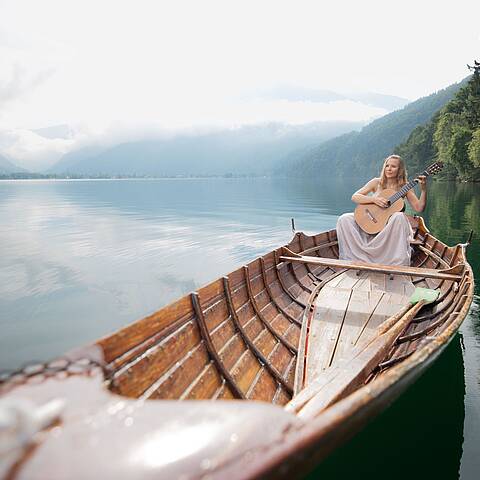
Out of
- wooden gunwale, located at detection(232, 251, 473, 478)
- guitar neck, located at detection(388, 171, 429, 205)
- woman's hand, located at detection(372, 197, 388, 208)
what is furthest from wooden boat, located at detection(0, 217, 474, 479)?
woman's hand, located at detection(372, 197, 388, 208)

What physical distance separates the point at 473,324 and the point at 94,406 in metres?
8.19

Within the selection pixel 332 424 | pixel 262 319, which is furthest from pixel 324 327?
pixel 332 424

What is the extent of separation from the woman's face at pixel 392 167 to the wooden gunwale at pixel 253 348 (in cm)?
557

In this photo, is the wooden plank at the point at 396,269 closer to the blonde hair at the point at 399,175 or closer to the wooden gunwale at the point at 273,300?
the wooden gunwale at the point at 273,300

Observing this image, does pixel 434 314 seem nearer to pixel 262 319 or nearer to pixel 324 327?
pixel 324 327

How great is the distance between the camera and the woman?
26.1ft

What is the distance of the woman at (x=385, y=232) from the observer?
7945 mm

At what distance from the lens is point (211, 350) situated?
3863 millimetres

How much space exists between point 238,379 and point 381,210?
5.95 metres

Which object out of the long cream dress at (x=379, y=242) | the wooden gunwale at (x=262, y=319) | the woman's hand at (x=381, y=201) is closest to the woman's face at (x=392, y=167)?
the woman's hand at (x=381, y=201)

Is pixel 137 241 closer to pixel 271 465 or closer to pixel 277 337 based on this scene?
pixel 277 337

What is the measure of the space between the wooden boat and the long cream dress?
727 mm

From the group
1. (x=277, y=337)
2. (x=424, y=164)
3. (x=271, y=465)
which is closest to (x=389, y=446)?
(x=277, y=337)

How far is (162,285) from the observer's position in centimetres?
1207
